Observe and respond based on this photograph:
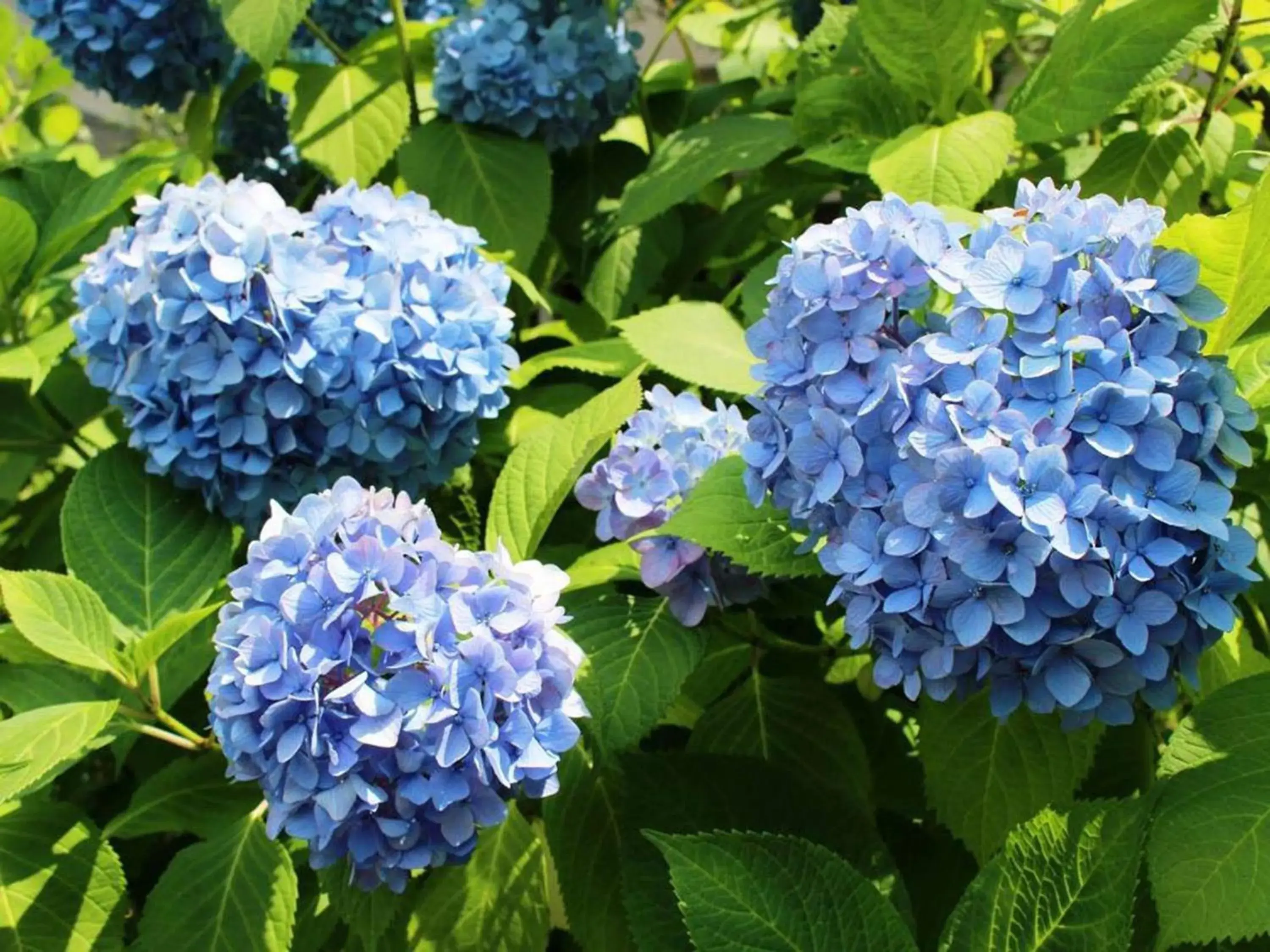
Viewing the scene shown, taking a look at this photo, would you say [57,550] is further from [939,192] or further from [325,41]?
[939,192]

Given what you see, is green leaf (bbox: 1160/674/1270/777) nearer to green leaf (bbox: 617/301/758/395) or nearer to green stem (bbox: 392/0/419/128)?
green leaf (bbox: 617/301/758/395)

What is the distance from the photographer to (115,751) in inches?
57.6

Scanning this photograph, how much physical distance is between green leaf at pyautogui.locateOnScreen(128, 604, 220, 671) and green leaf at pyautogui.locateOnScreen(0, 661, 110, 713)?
15cm

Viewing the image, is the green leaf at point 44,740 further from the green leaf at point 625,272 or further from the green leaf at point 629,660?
the green leaf at point 625,272

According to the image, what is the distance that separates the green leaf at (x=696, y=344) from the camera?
4.47 ft

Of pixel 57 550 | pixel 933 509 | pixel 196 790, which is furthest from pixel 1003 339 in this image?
pixel 57 550

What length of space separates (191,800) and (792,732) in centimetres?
65

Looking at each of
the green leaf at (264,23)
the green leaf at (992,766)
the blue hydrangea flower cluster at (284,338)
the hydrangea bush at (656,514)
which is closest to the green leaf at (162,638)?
the hydrangea bush at (656,514)

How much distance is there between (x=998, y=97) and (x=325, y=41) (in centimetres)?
177

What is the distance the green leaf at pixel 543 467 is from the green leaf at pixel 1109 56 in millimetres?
628

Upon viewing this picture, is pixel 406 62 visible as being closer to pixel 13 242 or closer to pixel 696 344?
pixel 13 242

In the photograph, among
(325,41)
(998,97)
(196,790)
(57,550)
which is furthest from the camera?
(998,97)

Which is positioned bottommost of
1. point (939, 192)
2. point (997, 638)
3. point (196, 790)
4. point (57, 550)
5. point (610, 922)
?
point (57, 550)

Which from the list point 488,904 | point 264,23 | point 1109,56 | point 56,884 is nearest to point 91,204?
point 264,23
